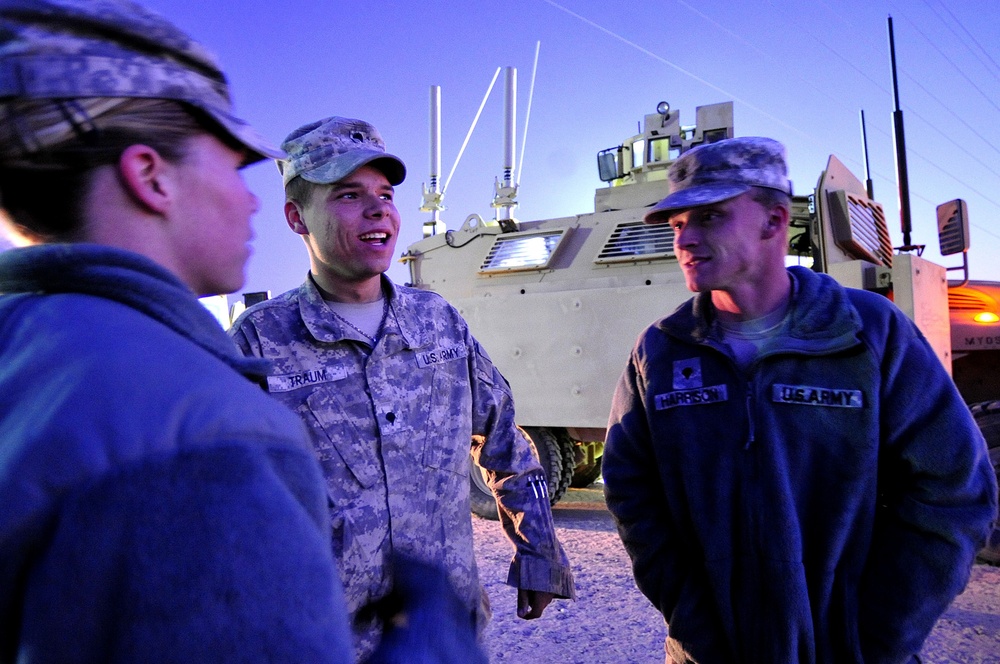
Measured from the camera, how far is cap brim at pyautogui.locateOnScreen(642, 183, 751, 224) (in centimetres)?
216

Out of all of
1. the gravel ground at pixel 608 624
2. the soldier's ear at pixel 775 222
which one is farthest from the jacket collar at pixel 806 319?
the gravel ground at pixel 608 624

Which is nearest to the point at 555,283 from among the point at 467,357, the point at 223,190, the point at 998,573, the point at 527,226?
the point at 527,226

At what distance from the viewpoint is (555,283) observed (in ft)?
23.5

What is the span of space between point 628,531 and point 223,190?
5.04ft

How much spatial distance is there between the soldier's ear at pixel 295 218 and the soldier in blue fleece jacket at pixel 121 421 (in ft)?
5.29

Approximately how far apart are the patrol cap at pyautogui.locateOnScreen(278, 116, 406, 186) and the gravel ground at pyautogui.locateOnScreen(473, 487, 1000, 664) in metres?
2.74

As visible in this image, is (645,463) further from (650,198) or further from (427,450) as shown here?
(650,198)

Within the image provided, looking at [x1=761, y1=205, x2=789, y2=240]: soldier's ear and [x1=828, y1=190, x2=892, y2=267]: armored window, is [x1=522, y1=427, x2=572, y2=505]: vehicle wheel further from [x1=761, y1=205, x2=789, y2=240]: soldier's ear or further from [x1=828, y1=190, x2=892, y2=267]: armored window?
[x1=761, y1=205, x2=789, y2=240]: soldier's ear

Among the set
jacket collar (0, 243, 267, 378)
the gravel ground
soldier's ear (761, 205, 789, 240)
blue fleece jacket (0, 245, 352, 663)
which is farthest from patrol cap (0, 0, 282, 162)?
the gravel ground

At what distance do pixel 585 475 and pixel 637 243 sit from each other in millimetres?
3255

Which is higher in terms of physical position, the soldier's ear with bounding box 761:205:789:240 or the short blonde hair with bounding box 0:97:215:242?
the soldier's ear with bounding box 761:205:789:240

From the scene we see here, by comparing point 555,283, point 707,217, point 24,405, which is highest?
point 555,283

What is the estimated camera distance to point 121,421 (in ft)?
2.21

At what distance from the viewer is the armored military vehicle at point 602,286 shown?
6305mm
